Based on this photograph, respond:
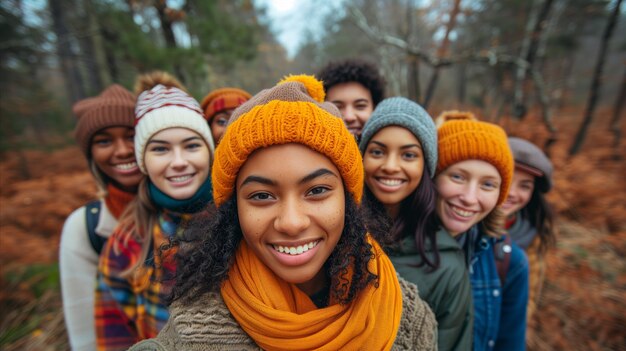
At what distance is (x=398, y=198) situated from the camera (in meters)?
1.84

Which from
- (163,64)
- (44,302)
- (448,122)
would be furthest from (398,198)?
(44,302)

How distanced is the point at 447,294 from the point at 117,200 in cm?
247

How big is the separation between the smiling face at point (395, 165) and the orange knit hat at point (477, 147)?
25 centimetres

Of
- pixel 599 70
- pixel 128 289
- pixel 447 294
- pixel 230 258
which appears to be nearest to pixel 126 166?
pixel 128 289

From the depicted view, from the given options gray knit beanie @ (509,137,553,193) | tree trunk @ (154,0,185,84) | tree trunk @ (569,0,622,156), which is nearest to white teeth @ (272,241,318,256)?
gray knit beanie @ (509,137,553,193)

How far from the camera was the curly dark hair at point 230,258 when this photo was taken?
3.96ft

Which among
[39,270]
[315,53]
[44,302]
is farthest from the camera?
[315,53]

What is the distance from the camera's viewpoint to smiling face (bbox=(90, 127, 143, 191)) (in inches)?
80.2

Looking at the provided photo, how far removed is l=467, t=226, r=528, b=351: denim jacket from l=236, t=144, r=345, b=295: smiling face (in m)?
1.48

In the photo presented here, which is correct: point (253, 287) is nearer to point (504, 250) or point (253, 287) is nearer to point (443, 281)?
point (443, 281)

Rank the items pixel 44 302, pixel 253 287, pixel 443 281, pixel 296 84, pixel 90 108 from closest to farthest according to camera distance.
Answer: pixel 253 287 → pixel 296 84 → pixel 443 281 → pixel 90 108 → pixel 44 302

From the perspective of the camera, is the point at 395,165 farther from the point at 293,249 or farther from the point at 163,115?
the point at 163,115

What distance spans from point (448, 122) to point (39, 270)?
5.73 metres

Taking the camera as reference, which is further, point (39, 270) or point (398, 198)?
point (39, 270)
